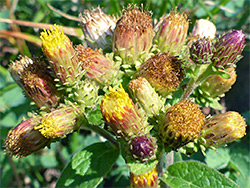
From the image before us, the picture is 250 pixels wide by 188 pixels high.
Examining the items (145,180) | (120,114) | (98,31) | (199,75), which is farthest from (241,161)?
(98,31)

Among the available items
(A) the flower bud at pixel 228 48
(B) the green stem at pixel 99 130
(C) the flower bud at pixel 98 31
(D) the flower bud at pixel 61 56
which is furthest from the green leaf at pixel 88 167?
(A) the flower bud at pixel 228 48

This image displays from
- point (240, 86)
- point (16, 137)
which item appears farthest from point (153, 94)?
point (240, 86)

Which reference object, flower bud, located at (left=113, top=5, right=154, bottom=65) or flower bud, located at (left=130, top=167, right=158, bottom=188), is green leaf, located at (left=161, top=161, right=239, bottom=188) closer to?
flower bud, located at (left=130, top=167, right=158, bottom=188)

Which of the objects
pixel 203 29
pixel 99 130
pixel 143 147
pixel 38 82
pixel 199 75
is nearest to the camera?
pixel 143 147

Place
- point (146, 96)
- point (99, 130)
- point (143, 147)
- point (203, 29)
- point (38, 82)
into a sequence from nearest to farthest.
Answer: point (143, 147), point (146, 96), point (38, 82), point (99, 130), point (203, 29)

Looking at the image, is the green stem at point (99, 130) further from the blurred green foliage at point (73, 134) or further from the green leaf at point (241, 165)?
the green leaf at point (241, 165)

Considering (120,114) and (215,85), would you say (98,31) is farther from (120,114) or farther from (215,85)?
(215,85)

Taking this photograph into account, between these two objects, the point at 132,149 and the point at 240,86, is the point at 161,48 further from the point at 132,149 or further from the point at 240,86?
the point at 240,86
